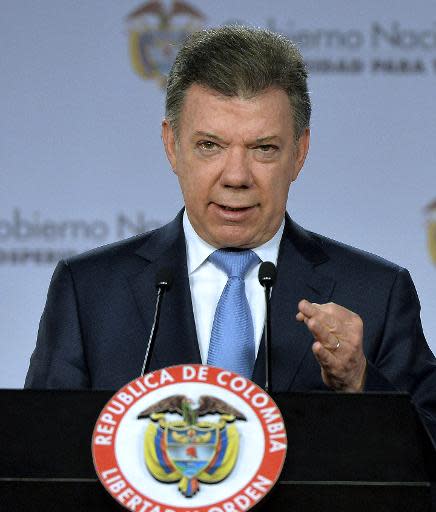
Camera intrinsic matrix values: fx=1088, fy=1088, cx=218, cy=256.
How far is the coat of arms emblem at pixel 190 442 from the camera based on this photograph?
54.0 inches

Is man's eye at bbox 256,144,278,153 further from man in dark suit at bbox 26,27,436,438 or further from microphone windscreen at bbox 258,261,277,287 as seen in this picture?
microphone windscreen at bbox 258,261,277,287

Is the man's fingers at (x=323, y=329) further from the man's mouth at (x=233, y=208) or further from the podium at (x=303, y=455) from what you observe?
the man's mouth at (x=233, y=208)

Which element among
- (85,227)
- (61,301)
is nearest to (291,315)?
(61,301)

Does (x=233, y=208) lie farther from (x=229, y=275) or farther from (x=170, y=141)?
(x=170, y=141)

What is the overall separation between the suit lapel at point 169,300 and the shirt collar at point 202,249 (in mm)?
15

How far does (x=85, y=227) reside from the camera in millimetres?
3555

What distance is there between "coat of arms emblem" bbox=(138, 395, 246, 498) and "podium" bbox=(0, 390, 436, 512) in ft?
0.25

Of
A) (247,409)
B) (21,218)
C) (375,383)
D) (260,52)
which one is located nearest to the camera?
(247,409)

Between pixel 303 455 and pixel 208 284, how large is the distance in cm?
75

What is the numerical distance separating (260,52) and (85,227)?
1579 millimetres

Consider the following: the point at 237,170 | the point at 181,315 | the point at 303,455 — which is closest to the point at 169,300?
the point at 181,315

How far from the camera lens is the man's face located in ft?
6.72

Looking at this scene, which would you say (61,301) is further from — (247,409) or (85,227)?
(85,227)

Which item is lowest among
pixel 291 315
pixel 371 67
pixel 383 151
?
pixel 291 315
